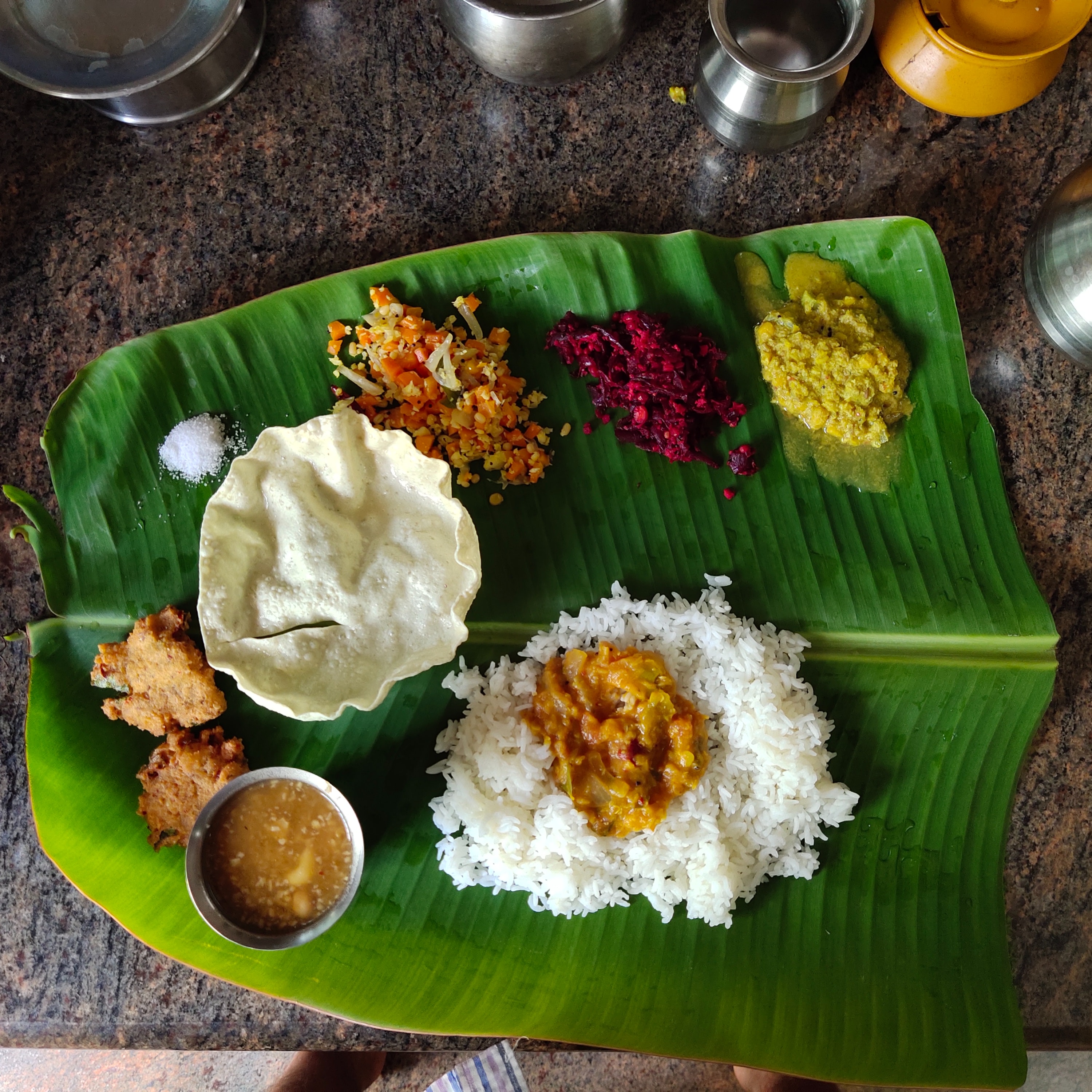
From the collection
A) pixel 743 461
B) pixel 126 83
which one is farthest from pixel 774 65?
pixel 126 83

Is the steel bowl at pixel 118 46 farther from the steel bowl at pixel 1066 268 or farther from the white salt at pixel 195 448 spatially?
the steel bowl at pixel 1066 268

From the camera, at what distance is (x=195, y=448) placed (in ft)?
9.02

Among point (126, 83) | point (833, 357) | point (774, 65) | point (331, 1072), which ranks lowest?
point (331, 1072)

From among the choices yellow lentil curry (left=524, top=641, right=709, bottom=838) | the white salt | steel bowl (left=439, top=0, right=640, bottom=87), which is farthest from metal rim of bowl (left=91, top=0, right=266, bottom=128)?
yellow lentil curry (left=524, top=641, right=709, bottom=838)

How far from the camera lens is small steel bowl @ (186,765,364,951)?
2.44m

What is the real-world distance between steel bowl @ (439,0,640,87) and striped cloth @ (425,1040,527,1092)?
12.6ft

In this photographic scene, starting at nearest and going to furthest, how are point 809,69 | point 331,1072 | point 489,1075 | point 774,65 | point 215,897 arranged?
point 215,897
point 809,69
point 774,65
point 489,1075
point 331,1072

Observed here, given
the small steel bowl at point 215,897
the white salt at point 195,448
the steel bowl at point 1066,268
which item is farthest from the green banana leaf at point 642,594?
the steel bowl at point 1066,268

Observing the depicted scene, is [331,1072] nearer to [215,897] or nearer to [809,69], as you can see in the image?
[215,897]

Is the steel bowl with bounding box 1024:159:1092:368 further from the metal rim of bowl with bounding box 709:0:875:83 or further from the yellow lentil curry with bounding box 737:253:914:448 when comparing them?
the metal rim of bowl with bounding box 709:0:875:83

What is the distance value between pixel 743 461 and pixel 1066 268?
139cm

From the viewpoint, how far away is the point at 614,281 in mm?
Result: 2871

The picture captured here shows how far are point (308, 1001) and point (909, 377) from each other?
315 centimetres

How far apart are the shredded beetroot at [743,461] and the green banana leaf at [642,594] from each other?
7 centimetres
